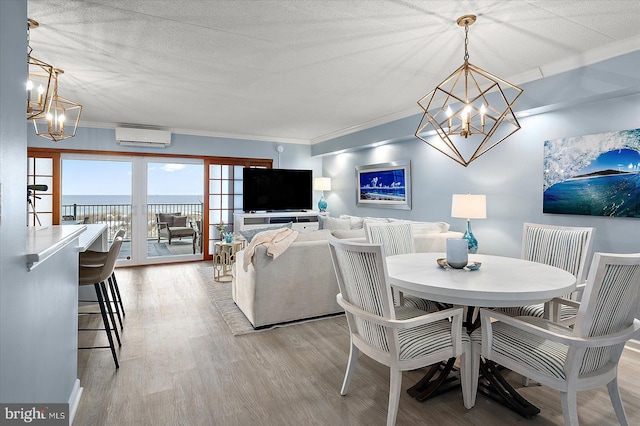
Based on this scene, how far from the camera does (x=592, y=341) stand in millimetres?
1492

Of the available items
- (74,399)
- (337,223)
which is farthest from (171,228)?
(74,399)

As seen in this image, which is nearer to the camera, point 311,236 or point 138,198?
point 311,236

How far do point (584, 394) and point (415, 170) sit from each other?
3.45 metres

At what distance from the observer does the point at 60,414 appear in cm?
165

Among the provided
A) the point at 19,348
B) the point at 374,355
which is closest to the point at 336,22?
the point at 374,355

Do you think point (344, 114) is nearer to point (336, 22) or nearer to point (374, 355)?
point (336, 22)

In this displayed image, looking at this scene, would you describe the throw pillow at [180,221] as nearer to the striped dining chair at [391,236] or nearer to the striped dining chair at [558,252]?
the striped dining chair at [391,236]

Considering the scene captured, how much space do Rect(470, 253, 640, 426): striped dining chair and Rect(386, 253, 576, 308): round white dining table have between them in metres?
0.15

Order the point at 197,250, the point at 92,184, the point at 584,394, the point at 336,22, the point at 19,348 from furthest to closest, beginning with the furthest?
the point at 197,250, the point at 92,184, the point at 336,22, the point at 584,394, the point at 19,348

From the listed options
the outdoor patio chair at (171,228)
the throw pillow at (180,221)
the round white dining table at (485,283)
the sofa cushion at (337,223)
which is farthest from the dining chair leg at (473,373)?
the throw pillow at (180,221)

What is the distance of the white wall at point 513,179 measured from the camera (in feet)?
9.78

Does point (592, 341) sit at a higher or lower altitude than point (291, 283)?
higher

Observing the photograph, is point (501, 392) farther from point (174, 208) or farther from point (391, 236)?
point (174, 208)

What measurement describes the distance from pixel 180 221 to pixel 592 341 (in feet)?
22.7
